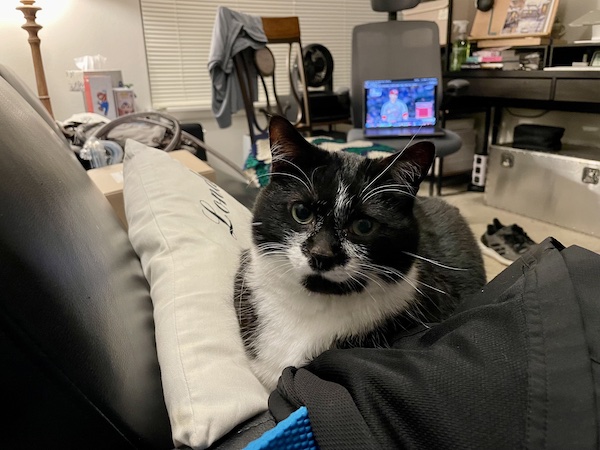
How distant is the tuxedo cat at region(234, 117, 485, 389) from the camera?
2.17 ft

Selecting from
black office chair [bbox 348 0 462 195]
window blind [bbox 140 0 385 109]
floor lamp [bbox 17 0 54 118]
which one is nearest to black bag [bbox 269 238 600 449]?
black office chair [bbox 348 0 462 195]

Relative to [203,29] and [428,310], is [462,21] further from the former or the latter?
[428,310]

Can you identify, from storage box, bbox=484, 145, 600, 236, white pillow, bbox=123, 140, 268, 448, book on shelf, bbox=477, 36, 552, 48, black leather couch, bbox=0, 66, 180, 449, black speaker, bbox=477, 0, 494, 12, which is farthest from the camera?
black speaker, bbox=477, 0, 494, 12

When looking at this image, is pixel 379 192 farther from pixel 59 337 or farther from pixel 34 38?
pixel 34 38

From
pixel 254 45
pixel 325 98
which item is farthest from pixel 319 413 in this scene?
pixel 325 98

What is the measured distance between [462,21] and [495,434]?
3460 millimetres

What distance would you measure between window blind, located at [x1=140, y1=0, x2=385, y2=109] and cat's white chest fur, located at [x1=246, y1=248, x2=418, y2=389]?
10.4 ft

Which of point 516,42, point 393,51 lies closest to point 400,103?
point 393,51

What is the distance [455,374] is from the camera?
1.39ft

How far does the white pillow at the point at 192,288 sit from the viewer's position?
1.69ft

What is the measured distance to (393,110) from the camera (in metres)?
2.74

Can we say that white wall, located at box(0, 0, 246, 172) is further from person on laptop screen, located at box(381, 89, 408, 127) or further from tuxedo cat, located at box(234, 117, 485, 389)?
tuxedo cat, located at box(234, 117, 485, 389)

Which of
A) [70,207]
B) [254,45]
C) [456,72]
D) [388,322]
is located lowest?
[388,322]

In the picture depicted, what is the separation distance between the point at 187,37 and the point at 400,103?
1.85 meters
